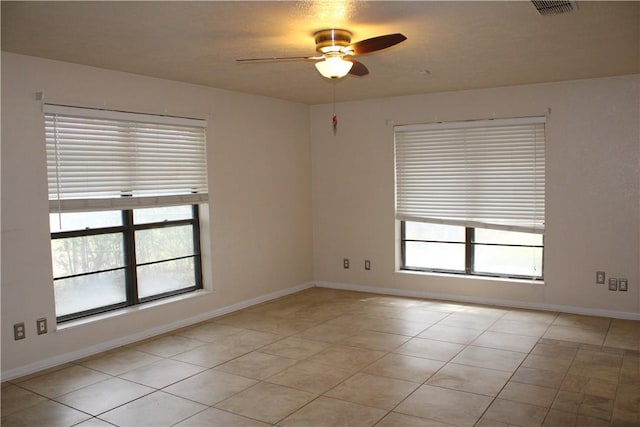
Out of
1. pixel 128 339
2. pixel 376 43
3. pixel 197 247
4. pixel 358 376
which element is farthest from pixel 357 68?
pixel 128 339

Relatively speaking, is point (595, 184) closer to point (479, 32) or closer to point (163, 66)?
point (479, 32)

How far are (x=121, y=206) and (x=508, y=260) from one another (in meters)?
4.16

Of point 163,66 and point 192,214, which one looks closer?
point 163,66

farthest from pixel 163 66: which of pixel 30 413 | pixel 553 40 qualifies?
pixel 553 40

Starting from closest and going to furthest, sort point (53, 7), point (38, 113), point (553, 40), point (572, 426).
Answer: point (53, 7), point (572, 426), point (553, 40), point (38, 113)

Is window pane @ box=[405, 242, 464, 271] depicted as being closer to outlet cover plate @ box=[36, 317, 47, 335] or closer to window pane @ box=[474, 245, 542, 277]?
window pane @ box=[474, 245, 542, 277]

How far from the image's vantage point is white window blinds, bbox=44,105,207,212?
421 centimetres

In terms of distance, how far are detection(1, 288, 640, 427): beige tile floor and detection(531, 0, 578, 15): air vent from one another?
245cm

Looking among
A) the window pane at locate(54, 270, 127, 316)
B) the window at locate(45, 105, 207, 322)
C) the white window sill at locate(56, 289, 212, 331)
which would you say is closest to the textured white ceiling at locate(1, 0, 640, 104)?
the window at locate(45, 105, 207, 322)

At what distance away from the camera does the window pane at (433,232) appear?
6.21 m

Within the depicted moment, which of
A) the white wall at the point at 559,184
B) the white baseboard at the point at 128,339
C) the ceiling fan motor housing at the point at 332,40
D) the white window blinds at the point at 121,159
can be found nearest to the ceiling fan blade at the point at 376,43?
the ceiling fan motor housing at the point at 332,40

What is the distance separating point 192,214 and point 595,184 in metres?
4.18

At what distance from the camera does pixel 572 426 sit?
310 cm

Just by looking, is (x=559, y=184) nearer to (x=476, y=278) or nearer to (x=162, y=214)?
(x=476, y=278)
